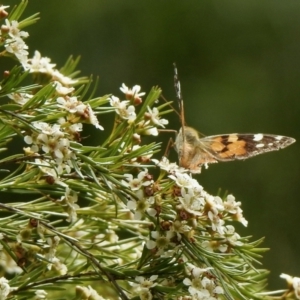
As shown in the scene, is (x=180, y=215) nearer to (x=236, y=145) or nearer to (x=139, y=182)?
(x=139, y=182)

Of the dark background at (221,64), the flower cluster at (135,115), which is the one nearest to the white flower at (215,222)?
the flower cluster at (135,115)

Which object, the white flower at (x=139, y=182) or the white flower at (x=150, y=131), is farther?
the white flower at (x=150, y=131)

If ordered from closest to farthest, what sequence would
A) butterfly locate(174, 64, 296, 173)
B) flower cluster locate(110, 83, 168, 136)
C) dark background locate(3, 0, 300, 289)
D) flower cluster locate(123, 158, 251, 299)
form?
1. flower cluster locate(123, 158, 251, 299)
2. flower cluster locate(110, 83, 168, 136)
3. butterfly locate(174, 64, 296, 173)
4. dark background locate(3, 0, 300, 289)

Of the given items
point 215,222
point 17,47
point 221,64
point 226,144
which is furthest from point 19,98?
point 221,64

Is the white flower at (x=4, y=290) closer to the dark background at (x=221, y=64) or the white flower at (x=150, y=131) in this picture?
the white flower at (x=150, y=131)

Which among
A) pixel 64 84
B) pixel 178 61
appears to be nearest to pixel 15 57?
pixel 64 84

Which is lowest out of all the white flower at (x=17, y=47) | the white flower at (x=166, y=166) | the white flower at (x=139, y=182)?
the white flower at (x=166, y=166)

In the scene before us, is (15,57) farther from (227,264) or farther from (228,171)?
(228,171)

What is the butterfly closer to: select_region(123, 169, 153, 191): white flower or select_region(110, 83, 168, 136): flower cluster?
select_region(110, 83, 168, 136): flower cluster

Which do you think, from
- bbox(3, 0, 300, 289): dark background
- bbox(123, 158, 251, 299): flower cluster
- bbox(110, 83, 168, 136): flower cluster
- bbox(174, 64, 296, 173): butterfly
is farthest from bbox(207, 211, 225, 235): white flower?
bbox(3, 0, 300, 289): dark background
